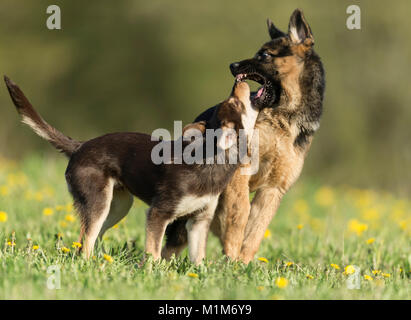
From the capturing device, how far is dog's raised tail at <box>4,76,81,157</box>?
5.38 m

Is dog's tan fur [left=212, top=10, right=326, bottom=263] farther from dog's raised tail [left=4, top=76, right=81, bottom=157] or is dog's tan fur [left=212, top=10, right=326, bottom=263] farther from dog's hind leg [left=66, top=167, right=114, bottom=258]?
dog's raised tail [left=4, top=76, right=81, bottom=157]

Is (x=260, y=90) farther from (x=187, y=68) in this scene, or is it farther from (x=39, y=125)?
(x=187, y=68)

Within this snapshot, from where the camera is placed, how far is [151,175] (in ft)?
17.4

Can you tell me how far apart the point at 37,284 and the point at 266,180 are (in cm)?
277

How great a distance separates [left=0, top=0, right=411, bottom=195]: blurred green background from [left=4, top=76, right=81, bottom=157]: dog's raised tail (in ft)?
41.5

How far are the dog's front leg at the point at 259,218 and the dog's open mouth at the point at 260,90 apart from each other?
898 millimetres

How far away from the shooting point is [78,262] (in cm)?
439

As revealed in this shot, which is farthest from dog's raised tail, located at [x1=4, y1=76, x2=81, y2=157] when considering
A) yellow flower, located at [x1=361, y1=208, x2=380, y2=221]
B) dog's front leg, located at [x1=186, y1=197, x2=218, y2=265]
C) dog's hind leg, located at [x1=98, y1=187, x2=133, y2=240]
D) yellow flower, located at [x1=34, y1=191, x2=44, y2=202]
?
yellow flower, located at [x1=361, y1=208, x2=380, y2=221]

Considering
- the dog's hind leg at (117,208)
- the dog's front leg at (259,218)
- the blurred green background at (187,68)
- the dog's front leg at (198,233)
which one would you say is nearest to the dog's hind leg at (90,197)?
the dog's hind leg at (117,208)

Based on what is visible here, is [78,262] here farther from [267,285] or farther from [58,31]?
[58,31]

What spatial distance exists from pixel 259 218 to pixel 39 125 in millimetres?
2250

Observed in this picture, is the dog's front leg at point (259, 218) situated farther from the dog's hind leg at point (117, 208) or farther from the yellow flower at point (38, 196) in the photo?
the yellow flower at point (38, 196)

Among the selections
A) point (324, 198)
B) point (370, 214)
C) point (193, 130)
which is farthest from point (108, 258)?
point (324, 198)

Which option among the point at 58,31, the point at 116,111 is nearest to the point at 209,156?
the point at 116,111
